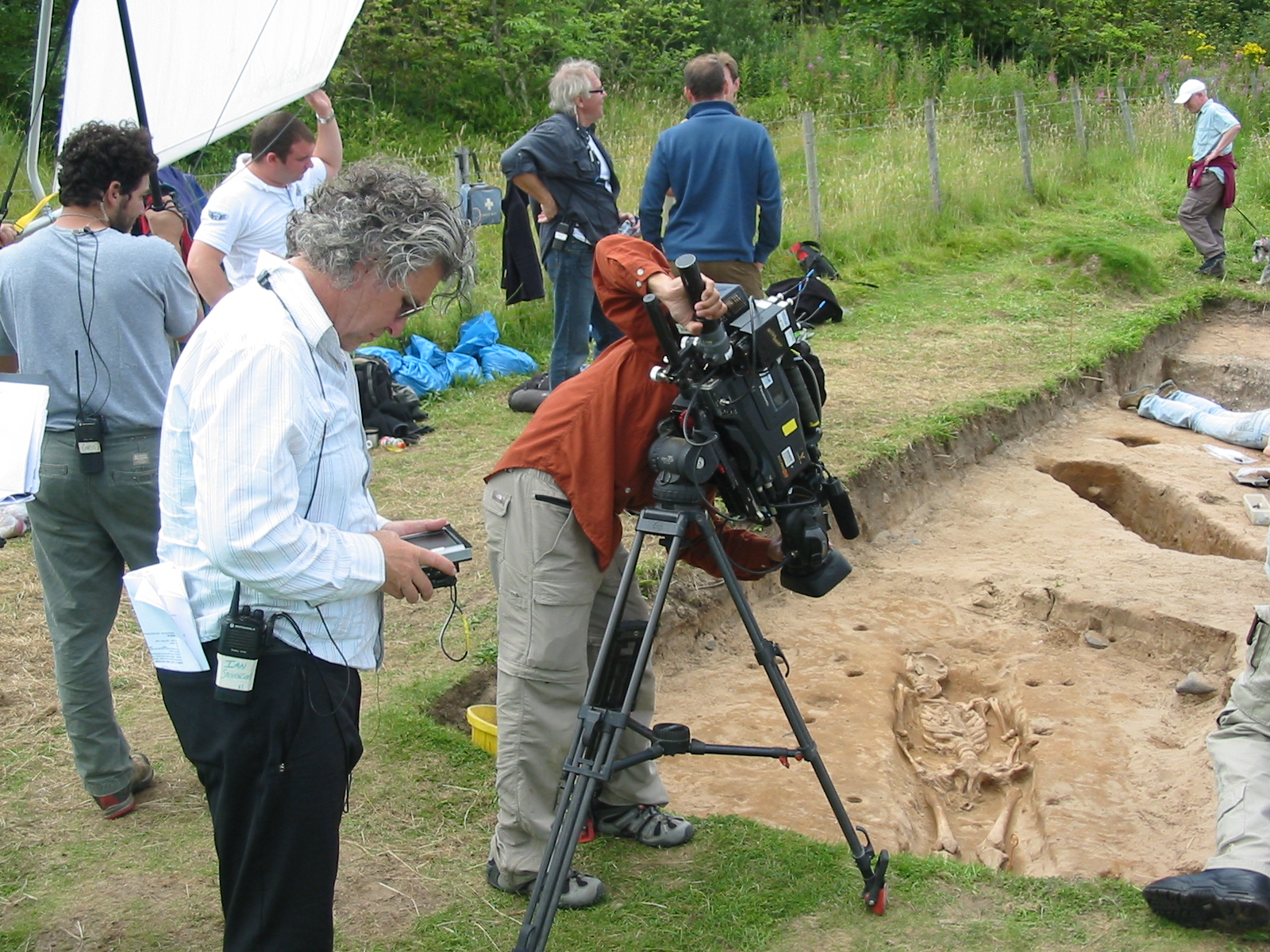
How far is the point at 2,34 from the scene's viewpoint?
50.2 ft

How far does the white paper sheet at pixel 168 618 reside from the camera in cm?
224

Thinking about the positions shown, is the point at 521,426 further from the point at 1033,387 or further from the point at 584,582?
the point at 584,582

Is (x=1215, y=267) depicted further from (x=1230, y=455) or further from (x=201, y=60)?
(x=201, y=60)

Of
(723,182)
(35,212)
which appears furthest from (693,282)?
(723,182)

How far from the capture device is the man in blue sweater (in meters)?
6.72

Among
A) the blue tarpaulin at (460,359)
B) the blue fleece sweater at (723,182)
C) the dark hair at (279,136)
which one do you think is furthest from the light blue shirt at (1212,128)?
the dark hair at (279,136)

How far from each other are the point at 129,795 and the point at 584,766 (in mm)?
1720

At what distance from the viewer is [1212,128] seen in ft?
38.6

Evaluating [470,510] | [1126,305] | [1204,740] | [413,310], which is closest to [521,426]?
[470,510]

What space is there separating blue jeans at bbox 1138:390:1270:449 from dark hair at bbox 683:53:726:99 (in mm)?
4354

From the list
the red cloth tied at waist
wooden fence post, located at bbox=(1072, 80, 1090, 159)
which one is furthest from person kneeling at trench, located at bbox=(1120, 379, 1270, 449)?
wooden fence post, located at bbox=(1072, 80, 1090, 159)

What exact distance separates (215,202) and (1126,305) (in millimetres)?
8495

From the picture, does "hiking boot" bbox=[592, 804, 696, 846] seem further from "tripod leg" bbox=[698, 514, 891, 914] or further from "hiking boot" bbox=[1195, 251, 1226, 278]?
"hiking boot" bbox=[1195, 251, 1226, 278]

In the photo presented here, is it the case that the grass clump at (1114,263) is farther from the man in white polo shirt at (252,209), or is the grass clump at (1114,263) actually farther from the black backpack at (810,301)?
the black backpack at (810,301)
